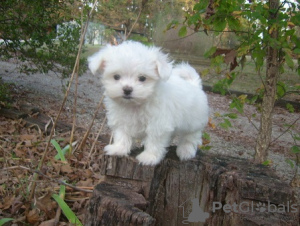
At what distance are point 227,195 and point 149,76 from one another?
2.89ft

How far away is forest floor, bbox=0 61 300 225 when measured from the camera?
251 cm

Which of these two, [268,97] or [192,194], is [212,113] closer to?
[268,97]

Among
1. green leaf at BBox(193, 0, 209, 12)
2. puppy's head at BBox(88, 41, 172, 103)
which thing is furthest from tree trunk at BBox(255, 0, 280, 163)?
puppy's head at BBox(88, 41, 172, 103)

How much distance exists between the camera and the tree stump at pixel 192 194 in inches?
69.6

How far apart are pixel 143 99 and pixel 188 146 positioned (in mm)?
598

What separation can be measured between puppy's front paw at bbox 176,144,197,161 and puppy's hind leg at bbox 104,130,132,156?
0.37 metres

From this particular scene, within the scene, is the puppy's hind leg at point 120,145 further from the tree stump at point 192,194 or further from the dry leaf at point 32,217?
the dry leaf at point 32,217

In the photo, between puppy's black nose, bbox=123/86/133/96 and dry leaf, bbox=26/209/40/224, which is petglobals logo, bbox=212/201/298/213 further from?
dry leaf, bbox=26/209/40/224

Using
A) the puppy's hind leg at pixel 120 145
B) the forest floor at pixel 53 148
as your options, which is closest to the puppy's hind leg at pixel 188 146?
the puppy's hind leg at pixel 120 145

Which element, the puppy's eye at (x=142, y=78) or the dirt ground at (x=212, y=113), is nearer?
the puppy's eye at (x=142, y=78)

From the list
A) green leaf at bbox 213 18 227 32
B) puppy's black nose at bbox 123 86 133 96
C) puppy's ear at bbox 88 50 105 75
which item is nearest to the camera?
puppy's black nose at bbox 123 86 133 96

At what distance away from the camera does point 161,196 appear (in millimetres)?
2191

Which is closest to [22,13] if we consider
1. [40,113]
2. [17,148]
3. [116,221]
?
[40,113]

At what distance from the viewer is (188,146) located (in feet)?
8.03
